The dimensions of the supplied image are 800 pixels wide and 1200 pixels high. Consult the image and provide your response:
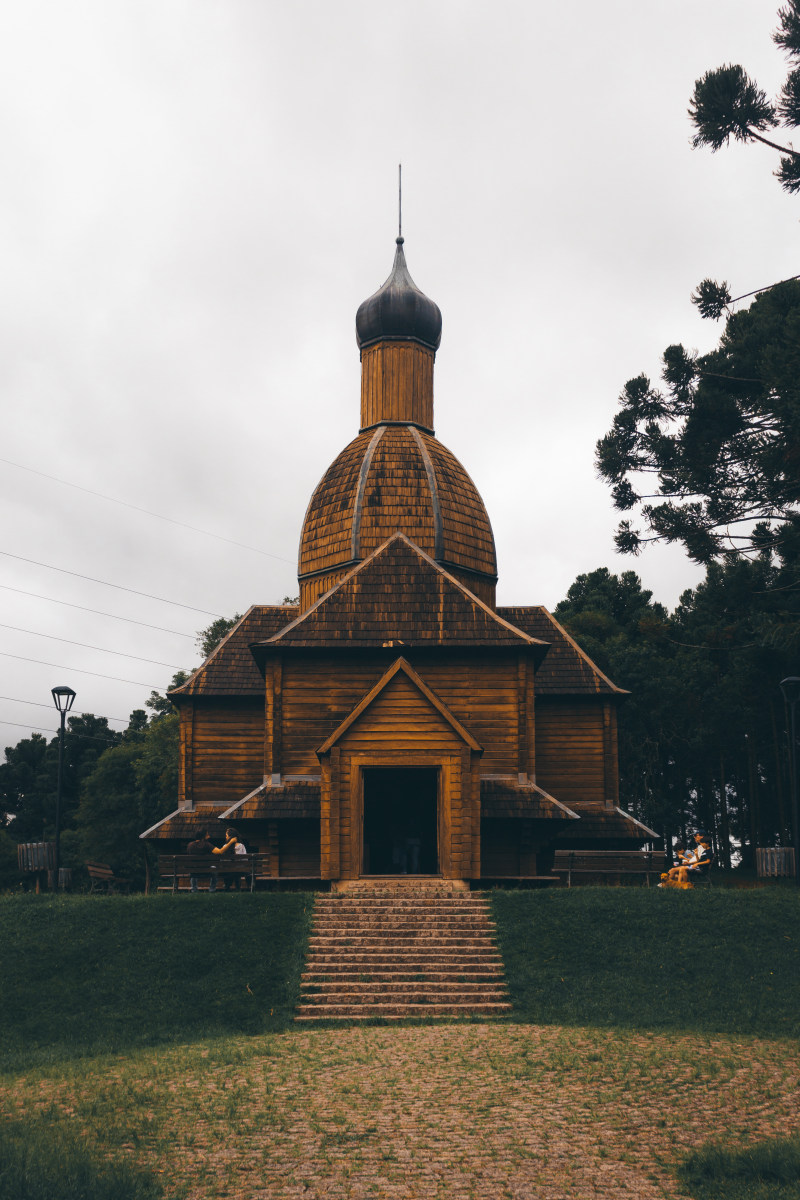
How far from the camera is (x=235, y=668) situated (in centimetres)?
3231

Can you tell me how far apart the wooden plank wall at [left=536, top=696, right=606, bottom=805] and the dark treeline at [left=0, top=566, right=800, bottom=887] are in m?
8.79

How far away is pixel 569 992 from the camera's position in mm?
16719

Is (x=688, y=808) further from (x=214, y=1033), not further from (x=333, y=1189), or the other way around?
(x=333, y=1189)

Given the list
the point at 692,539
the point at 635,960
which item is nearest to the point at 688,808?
the point at 692,539

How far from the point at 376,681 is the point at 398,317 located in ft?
51.1

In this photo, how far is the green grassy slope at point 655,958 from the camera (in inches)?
615

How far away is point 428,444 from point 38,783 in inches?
2611

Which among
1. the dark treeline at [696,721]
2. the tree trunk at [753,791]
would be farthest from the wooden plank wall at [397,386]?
the tree trunk at [753,791]

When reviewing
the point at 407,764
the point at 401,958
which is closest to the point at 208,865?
the point at 407,764

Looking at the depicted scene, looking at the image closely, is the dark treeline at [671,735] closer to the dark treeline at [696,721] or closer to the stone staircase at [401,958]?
the dark treeline at [696,721]

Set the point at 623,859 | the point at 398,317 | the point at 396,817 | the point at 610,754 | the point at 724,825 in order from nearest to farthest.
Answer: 1. the point at 623,859
2. the point at 396,817
3. the point at 610,754
4. the point at 398,317
5. the point at 724,825

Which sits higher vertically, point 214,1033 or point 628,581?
point 628,581

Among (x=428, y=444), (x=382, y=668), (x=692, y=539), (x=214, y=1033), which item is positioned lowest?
(x=214, y=1033)

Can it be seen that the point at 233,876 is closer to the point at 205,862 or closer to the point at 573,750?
the point at 205,862
